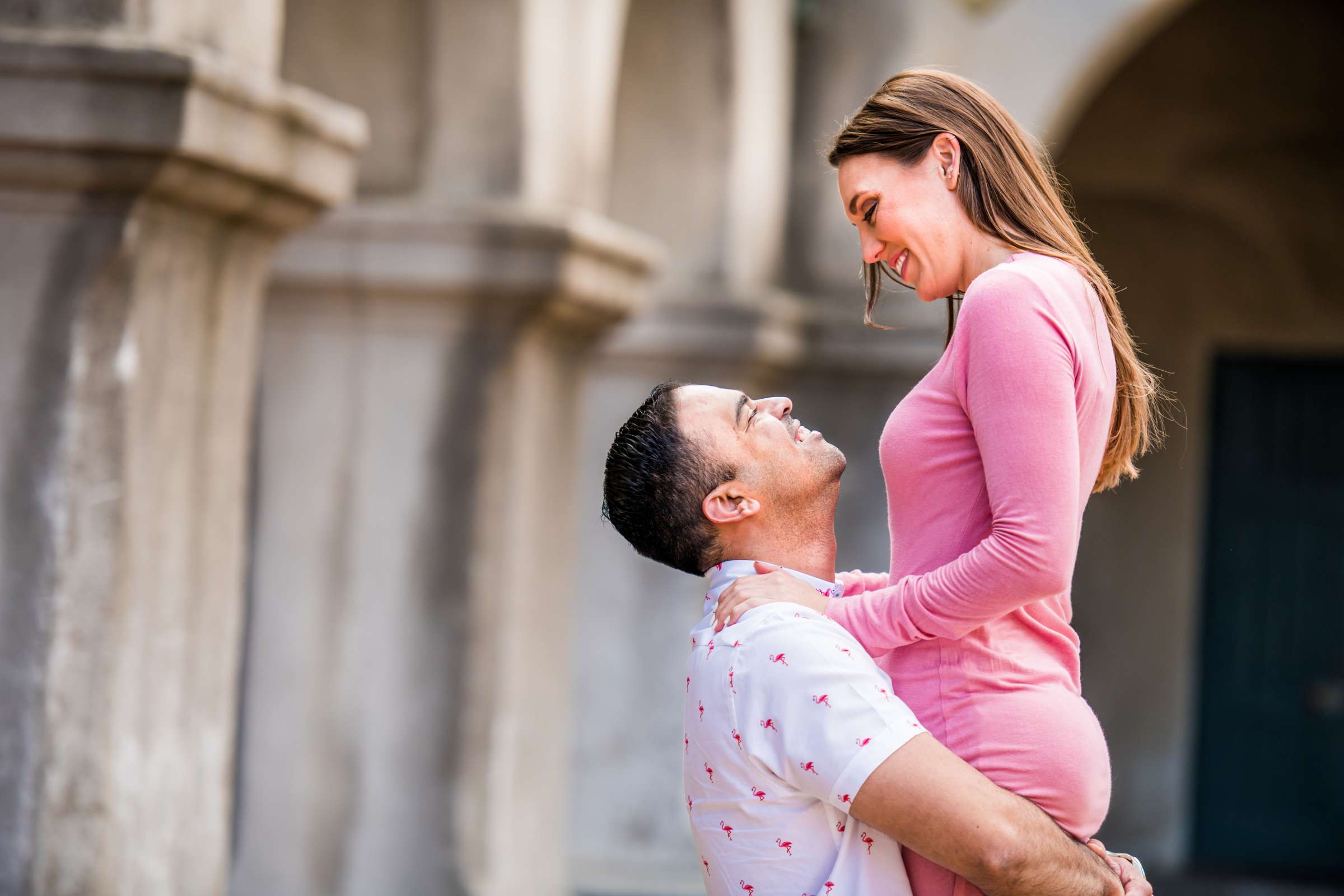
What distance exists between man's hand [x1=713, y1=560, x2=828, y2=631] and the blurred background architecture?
118 centimetres

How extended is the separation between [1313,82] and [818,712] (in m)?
8.38

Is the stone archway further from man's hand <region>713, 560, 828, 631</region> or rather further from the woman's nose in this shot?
man's hand <region>713, 560, 828, 631</region>

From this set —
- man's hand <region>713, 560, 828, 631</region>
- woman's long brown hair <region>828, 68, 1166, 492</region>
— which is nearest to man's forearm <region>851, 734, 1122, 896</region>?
man's hand <region>713, 560, 828, 631</region>

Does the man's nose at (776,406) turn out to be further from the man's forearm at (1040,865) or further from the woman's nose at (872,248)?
the man's forearm at (1040,865)

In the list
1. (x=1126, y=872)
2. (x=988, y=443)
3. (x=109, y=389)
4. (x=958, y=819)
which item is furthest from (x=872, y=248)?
(x=109, y=389)

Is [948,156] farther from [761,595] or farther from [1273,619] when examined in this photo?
[1273,619]

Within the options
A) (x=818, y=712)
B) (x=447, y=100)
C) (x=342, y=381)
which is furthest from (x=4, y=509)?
(x=447, y=100)

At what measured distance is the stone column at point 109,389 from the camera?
2.68 m

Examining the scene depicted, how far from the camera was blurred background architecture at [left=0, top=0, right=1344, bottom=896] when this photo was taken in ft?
9.12

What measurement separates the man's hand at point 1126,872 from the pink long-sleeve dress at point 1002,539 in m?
0.02

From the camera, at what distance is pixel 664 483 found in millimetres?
2191

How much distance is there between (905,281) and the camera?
221 cm

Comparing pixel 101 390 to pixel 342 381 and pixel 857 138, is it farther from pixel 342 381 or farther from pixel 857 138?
pixel 342 381

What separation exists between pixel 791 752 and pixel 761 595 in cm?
20
